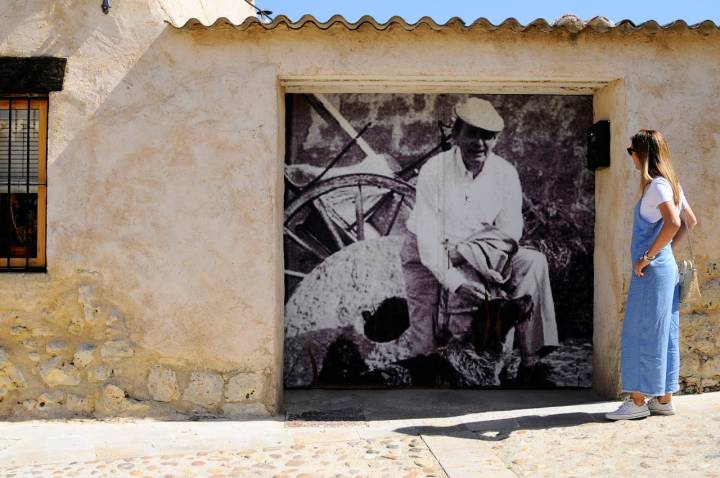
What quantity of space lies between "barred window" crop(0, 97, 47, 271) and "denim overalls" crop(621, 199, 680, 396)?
173 inches

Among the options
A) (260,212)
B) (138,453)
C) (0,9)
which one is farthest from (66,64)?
(138,453)

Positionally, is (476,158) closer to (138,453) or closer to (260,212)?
(260,212)

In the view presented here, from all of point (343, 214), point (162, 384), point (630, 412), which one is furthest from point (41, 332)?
point (630, 412)

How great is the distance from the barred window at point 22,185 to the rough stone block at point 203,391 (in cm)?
148

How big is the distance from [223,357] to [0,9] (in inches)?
123

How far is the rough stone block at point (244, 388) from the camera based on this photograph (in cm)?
581

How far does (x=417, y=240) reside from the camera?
6.60 metres

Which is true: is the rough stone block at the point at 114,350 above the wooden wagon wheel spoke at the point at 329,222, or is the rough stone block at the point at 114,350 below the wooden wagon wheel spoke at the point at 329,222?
below

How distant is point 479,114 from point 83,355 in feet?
12.4

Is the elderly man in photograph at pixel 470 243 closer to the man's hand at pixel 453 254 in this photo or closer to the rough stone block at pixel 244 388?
the man's hand at pixel 453 254

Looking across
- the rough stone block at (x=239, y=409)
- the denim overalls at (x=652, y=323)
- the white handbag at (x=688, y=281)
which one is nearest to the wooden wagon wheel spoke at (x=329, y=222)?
the rough stone block at (x=239, y=409)

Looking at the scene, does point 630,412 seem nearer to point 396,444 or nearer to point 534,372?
point 534,372

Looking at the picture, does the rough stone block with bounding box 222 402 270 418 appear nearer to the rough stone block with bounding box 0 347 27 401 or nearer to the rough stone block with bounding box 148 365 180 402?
the rough stone block with bounding box 148 365 180 402

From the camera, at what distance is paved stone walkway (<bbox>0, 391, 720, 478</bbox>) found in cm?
457
